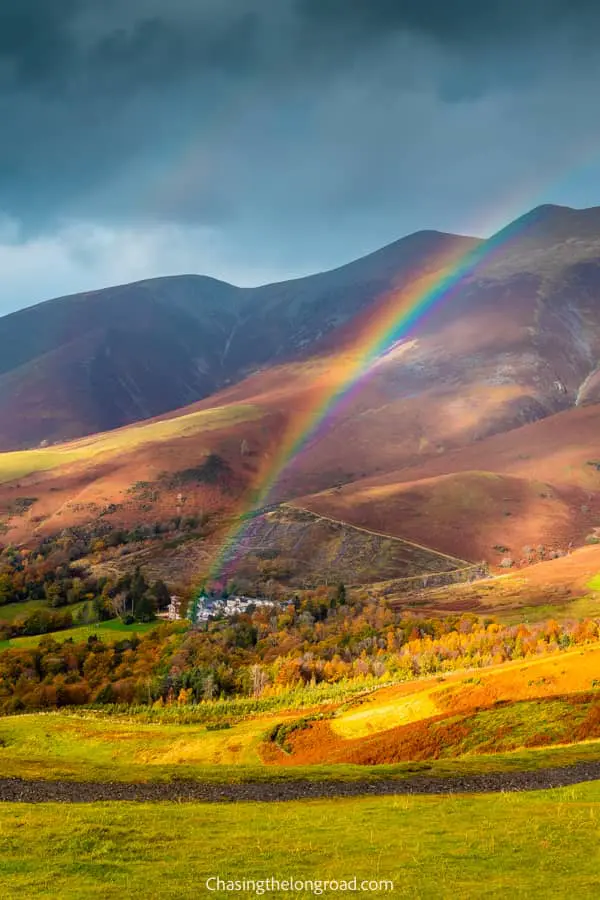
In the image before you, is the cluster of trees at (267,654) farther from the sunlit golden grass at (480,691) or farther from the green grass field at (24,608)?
the sunlit golden grass at (480,691)

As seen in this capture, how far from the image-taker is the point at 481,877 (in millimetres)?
18391

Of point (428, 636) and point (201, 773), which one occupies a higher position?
point (201, 773)

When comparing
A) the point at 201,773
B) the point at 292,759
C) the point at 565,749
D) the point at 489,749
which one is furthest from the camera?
the point at 292,759

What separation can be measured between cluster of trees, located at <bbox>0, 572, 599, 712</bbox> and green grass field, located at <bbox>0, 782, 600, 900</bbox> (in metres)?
70.7

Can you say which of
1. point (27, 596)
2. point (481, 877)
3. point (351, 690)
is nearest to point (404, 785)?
point (481, 877)

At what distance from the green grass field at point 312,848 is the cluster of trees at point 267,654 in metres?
70.7

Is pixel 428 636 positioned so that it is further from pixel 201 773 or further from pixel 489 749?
pixel 201 773

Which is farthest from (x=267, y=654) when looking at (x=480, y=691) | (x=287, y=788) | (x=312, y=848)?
(x=312, y=848)

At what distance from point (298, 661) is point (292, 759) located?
5684 centimetres

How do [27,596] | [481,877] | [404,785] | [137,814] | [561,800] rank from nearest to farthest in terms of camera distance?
[481,877], [137,814], [561,800], [404,785], [27,596]

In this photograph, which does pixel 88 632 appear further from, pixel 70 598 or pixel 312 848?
pixel 312 848

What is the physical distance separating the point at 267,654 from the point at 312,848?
10511 cm

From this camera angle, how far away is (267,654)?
123750 mm

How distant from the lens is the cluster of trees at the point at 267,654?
4124 inches
